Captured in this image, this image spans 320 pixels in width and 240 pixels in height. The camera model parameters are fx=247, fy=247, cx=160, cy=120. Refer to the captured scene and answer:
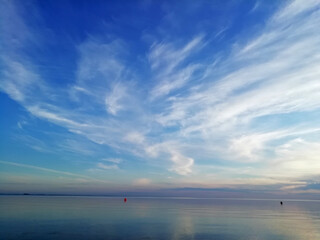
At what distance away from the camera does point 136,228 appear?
34.7 meters

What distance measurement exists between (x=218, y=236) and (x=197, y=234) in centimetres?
261

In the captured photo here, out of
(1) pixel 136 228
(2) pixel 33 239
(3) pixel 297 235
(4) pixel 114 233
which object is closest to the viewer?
(2) pixel 33 239

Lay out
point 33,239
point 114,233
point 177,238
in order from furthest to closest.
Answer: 1. point 114,233
2. point 177,238
3. point 33,239

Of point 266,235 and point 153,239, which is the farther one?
point 266,235

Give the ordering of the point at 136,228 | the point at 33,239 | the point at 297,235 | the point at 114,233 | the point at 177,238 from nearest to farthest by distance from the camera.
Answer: the point at 33,239 → the point at 177,238 → the point at 114,233 → the point at 297,235 → the point at 136,228

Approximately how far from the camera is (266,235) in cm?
3178

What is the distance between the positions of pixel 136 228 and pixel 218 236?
1148cm

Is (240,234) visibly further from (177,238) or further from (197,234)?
(177,238)

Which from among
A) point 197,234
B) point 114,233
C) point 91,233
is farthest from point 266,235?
point 91,233

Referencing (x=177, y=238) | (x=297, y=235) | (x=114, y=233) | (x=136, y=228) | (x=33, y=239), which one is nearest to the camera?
(x=33, y=239)

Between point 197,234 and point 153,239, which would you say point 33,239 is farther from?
point 197,234

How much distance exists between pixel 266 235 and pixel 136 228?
17.3 metres

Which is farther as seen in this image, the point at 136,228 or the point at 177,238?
the point at 136,228

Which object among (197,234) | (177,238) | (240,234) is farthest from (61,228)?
(240,234)
